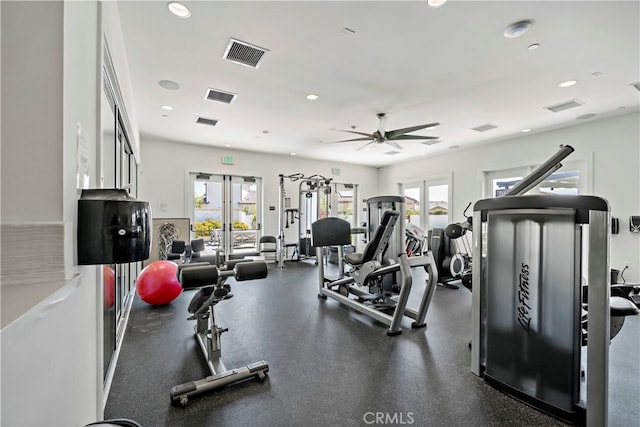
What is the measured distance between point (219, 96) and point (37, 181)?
3.89m

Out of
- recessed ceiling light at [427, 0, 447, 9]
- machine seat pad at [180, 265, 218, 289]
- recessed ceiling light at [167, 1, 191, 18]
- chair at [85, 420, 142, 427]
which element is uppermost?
recessed ceiling light at [167, 1, 191, 18]

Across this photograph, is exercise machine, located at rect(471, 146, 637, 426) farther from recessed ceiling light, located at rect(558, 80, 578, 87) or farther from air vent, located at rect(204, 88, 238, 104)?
air vent, located at rect(204, 88, 238, 104)

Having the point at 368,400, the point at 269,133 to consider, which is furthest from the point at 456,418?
the point at 269,133

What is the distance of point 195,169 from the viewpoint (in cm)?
701

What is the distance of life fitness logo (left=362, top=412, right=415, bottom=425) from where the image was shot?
5.81ft

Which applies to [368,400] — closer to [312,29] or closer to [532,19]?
[312,29]

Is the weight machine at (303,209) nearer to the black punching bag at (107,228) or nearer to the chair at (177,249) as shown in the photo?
the chair at (177,249)

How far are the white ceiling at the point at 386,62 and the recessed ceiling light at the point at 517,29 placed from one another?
0.19 ft

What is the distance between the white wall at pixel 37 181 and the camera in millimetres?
616

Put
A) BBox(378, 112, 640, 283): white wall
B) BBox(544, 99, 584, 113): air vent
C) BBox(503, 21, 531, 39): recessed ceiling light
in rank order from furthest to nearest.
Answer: BBox(378, 112, 640, 283): white wall
BBox(544, 99, 584, 113): air vent
BBox(503, 21, 531, 39): recessed ceiling light

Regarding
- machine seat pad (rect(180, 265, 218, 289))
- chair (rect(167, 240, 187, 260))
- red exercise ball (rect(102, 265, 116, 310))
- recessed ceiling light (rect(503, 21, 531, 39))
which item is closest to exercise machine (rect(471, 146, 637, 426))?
recessed ceiling light (rect(503, 21, 531, 39))

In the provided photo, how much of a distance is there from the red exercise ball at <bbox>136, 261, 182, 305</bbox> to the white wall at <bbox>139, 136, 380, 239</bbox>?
300 cm

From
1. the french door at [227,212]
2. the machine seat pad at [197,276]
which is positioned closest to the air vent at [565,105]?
the machine seat pad at [197,276]

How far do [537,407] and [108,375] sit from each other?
3054 mm
